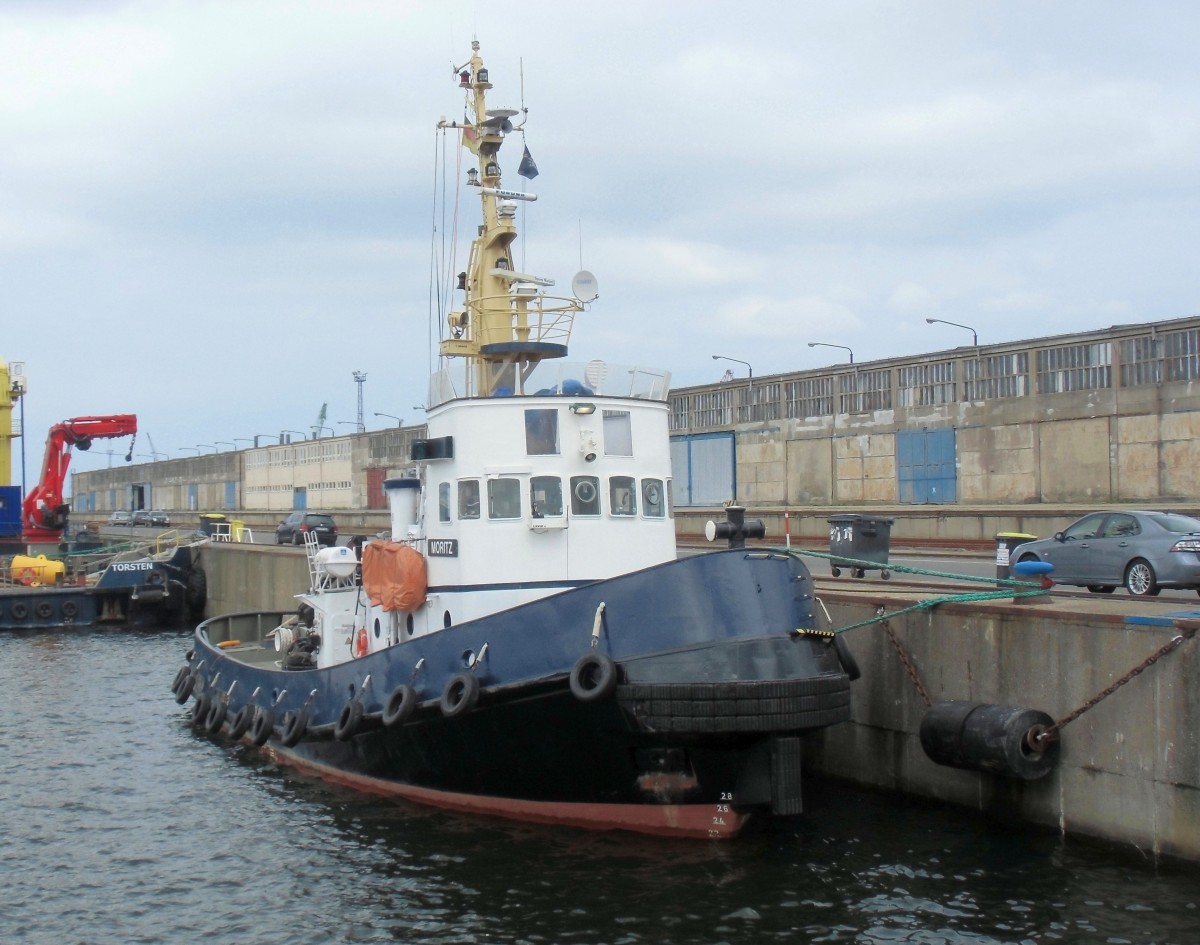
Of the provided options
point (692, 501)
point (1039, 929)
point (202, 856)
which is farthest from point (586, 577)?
point (692, 501)

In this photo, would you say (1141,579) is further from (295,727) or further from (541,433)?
(295,727)

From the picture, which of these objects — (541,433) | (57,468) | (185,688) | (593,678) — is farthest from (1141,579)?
(57,468)

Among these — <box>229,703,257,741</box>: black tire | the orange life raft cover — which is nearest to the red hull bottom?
the orange life raft cover

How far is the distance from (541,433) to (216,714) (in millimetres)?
7880

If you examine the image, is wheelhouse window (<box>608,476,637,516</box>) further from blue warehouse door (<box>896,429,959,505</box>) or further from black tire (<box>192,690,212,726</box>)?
blue warehouse door (<box>896,429,959,505</box>)

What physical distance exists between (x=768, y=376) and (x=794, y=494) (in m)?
4.77

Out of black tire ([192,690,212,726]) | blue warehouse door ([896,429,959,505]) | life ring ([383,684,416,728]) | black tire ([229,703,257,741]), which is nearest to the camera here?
life ring ([383,684,416,728])

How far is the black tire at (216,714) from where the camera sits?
17984mm

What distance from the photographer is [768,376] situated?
157 ft

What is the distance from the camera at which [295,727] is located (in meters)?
15.3

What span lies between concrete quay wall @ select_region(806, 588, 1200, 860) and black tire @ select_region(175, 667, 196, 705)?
35.2 feet

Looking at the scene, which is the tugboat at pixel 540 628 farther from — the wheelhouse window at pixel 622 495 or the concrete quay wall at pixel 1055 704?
the concrete quay wall at pixel 1055 704

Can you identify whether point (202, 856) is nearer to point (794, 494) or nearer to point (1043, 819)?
point (1043, 819)

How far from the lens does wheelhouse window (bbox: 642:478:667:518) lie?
44.9ft
